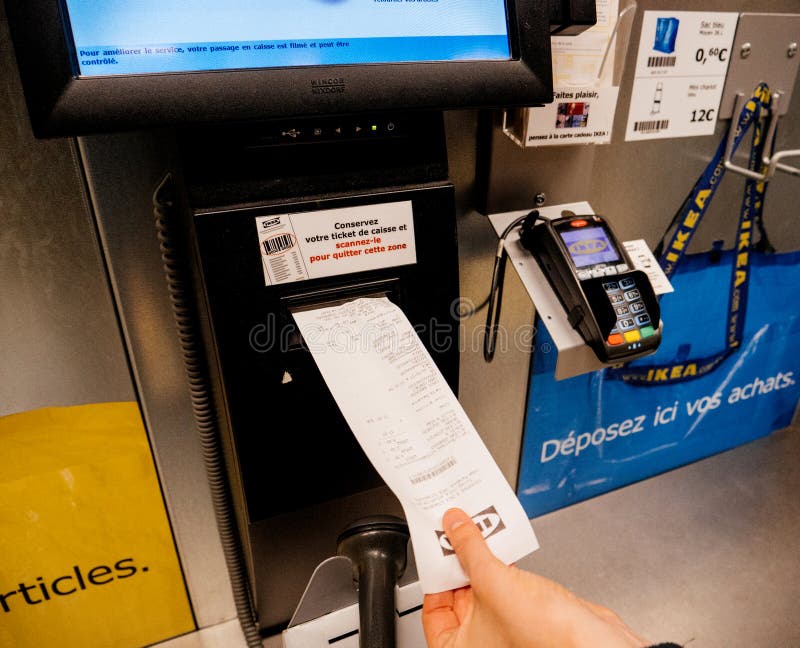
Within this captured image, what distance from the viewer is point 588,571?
123 cm

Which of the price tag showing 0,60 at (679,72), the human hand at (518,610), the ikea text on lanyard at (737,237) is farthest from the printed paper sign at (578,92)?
the human hand at (518,610)

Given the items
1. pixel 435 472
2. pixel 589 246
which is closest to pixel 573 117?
pixel 589 246

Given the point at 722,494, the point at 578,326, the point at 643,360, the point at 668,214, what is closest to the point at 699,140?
the point at 668,214

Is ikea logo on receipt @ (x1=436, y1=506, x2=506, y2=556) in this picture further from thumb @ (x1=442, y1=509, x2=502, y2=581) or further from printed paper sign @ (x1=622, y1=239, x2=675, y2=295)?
printed paper sign @ (x1=622, y1=239, x2=675, y2=295)

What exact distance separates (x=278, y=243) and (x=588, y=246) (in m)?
0.44

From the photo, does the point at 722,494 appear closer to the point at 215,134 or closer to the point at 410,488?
the point at 410,488

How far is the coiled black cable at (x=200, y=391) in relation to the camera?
68 centimetres

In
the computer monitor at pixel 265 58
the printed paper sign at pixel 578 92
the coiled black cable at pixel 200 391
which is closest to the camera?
the computer monitor at pixel 265 58

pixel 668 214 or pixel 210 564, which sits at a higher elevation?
pixel 668 214

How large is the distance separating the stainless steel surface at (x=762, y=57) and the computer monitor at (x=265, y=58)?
2.31 ft

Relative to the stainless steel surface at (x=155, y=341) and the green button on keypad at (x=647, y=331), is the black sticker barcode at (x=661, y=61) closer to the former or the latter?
the green button on keypad at (x=647, y=331)

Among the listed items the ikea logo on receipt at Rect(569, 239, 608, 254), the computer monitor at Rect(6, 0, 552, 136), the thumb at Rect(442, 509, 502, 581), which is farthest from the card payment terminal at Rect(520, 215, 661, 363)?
the thumb at Rect(442, 509, 502, 581)

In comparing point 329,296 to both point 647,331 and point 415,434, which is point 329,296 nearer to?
point 415,434

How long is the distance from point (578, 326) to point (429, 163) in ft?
1.00
